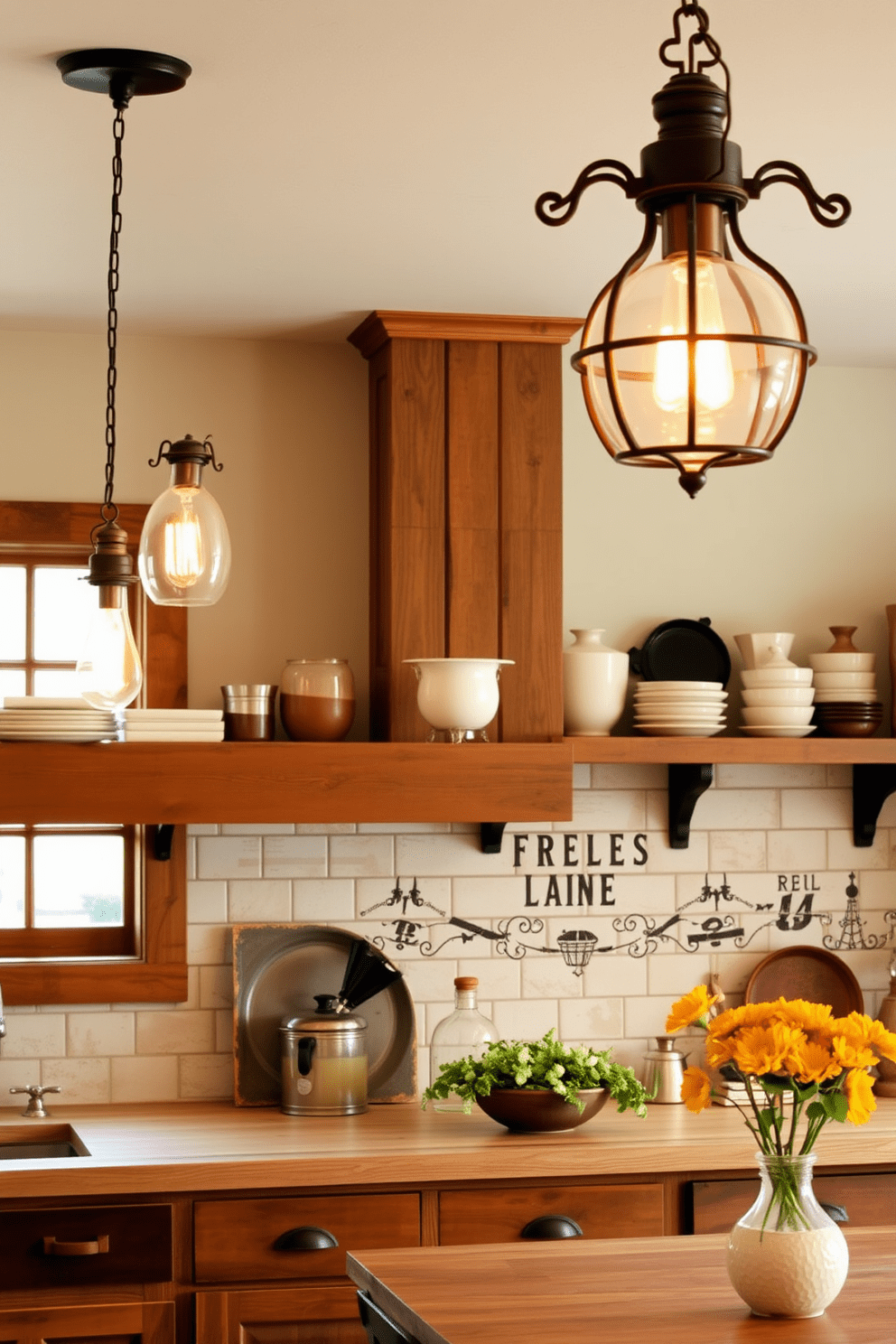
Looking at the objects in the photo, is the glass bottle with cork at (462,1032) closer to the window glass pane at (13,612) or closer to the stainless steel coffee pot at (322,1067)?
the stainless steel coffee pot at (322,1067)

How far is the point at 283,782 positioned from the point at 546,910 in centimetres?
90

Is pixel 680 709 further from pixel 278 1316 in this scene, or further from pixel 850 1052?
pixel 850 1052

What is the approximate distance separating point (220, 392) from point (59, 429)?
1.36 feet

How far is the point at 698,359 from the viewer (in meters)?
1.41

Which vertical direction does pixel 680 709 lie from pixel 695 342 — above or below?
below

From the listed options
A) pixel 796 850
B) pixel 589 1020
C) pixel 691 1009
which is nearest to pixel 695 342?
pixel 691 1009

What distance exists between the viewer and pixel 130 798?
356 centimetres

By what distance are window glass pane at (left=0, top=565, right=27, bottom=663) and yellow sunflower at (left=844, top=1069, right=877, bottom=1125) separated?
255cm

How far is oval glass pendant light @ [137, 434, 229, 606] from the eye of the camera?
262 cm

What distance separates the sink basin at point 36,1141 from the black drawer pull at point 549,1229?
1.04m

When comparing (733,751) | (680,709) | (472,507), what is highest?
(472,507)

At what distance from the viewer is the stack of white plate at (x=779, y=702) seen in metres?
4.14

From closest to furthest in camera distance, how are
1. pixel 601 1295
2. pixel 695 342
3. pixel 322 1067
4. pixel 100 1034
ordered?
pixel 695 342, pixel 601 1295, pixel 322 1067, pixel 100 1034

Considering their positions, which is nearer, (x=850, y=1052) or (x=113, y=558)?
(x=850, y=1052)
